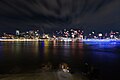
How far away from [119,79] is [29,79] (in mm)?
16529

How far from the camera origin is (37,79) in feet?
54.1

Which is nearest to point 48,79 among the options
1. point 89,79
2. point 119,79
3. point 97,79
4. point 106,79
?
point 89,79

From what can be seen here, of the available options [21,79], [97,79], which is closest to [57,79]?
[21,79]

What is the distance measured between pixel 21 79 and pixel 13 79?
0.89 m

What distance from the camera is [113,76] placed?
86.4ft

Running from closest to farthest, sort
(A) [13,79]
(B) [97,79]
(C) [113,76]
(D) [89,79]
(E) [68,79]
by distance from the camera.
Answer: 1. (A) [13,79]
2. (E) [68,79]
3. (D) [89,79]
4. (B) [97,79]
5. (C) [113,76]

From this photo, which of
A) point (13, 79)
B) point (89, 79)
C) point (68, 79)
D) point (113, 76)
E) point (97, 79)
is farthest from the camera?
point (113, 76)

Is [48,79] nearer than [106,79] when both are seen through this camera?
Yes

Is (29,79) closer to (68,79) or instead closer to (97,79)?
(68,79)

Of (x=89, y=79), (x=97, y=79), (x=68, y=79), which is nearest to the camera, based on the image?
(x=68, y=79)

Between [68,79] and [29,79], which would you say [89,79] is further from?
[29,79]

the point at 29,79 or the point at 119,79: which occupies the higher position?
the point at 29,79

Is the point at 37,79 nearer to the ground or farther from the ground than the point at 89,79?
farther from the ground

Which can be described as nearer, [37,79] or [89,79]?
[37,79]
